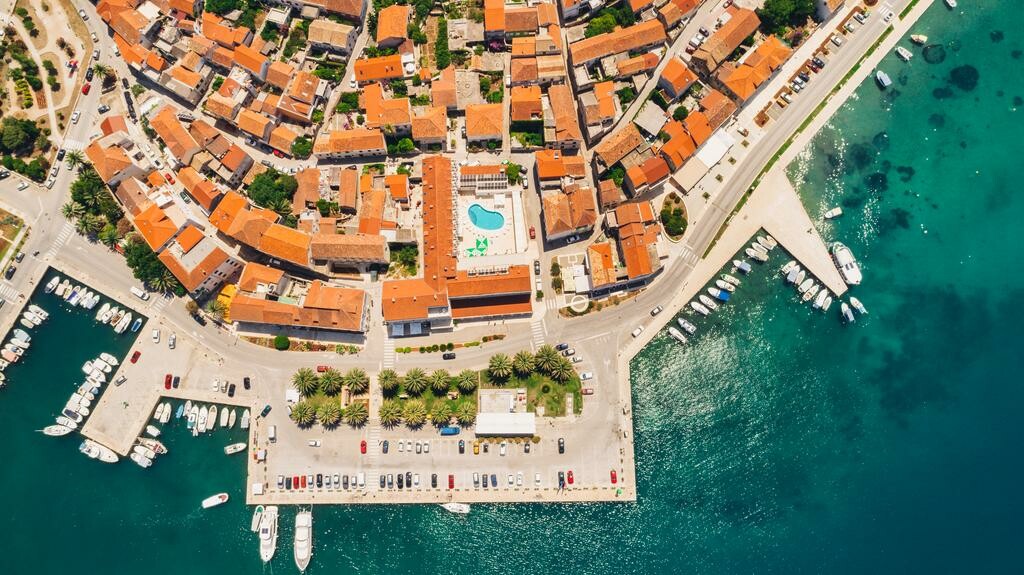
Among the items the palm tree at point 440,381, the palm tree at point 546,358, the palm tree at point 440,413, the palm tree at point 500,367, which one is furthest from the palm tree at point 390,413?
the palm tree at point 546,358

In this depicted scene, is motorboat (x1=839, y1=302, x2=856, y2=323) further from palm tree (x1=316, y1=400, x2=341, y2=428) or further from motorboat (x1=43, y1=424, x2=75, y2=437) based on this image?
motorboat (x1=43, y1=424, x2=75, y2=437)

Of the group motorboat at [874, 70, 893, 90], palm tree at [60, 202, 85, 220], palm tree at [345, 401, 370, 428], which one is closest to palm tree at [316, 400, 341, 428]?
palm tree at [345, 401, 370, 428]

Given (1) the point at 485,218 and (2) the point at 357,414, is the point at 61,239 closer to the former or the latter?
(2) the point at 357,414

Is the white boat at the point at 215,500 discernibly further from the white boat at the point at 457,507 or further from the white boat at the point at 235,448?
the white boat at the point at 457,507

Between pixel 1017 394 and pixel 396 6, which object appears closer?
pixel 1017 394

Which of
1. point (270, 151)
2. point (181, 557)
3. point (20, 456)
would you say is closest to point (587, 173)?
point (270, 151)

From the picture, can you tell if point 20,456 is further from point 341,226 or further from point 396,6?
point 396,6

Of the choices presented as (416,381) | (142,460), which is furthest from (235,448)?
(416,381)

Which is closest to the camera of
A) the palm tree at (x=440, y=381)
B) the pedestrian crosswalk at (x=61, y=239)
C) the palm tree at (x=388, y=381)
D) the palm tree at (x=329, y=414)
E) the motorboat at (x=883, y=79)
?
the palm tree at (x=388, y=381)
